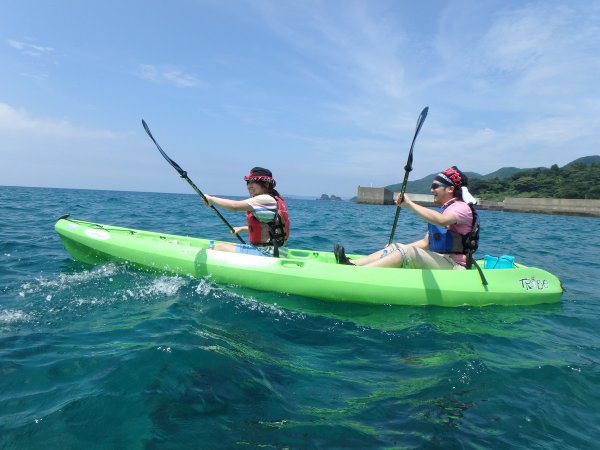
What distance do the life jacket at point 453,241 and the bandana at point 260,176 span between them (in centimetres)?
241

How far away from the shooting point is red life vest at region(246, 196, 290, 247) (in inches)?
245

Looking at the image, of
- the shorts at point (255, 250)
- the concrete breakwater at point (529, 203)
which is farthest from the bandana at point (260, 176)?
the concrete breakwater at point (529, 203)

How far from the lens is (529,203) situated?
161ft

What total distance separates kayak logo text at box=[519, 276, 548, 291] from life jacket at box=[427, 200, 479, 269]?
848mm

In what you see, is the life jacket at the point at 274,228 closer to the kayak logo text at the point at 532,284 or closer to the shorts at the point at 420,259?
the shorts at the point at 420,259

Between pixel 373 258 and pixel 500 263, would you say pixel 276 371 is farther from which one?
pixel 500 263

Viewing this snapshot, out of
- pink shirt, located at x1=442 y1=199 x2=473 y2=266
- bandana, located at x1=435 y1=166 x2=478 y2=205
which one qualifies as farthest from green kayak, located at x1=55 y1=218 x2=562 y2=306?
bandana, located at x1=435 y1=166 x2=478 y2=205

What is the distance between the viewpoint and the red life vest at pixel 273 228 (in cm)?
623

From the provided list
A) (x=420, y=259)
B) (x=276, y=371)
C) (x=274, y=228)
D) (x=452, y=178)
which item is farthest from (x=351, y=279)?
(x=276, y=371)

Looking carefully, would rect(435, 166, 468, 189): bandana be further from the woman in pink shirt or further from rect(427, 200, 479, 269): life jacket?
rect(427, 200, 479, 269): life jacket

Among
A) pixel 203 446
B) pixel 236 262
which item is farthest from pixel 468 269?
pixel 203 446

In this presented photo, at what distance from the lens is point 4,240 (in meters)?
8.94

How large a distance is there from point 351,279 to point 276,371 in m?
2.48

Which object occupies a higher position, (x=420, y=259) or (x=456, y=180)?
(x=456, y=180)
